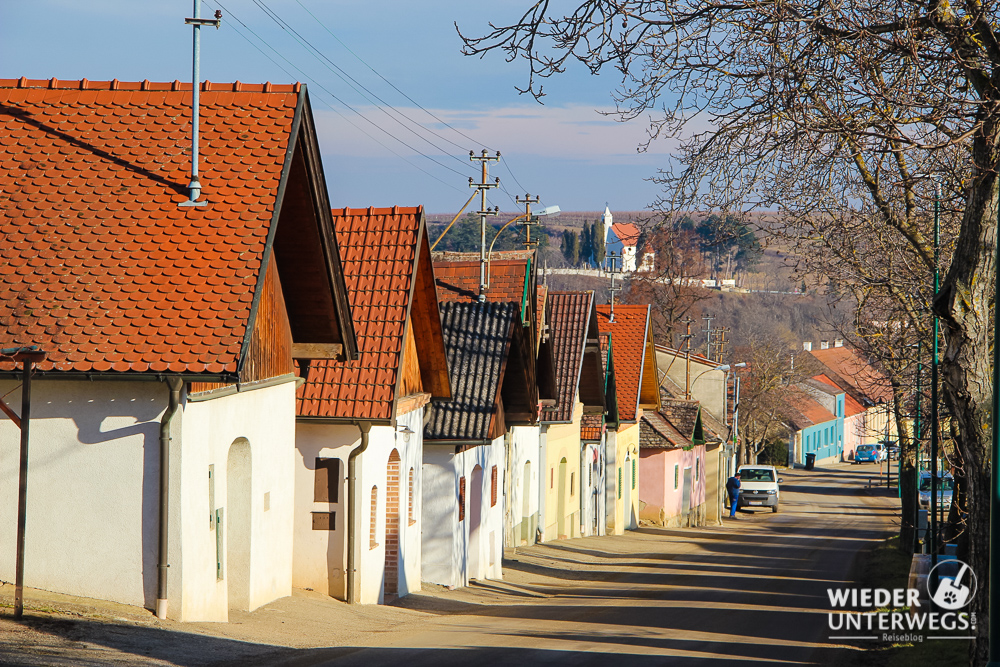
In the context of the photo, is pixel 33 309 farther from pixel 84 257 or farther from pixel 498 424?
pixel 498 424

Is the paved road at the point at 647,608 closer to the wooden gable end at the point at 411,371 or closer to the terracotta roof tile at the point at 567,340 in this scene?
the wooden gable end at the point at 411,371

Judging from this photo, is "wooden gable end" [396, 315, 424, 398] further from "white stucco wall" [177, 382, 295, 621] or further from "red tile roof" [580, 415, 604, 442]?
"red tile roof" [580, 415, 604, 442]

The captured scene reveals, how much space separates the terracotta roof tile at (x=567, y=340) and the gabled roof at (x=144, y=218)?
1545 cm

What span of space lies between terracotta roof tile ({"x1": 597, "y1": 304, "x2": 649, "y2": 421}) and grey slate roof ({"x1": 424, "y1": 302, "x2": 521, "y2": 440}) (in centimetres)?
1730

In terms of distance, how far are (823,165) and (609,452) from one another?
95.2 ft

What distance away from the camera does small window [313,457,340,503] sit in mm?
14875

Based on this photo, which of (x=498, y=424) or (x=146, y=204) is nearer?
(x=146, y=204)

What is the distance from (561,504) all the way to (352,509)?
726 inches

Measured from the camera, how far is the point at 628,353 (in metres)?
37.7

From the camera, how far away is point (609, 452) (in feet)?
123

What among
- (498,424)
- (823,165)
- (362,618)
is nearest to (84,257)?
(362,618)

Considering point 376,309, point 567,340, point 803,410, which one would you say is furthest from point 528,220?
point 803,410

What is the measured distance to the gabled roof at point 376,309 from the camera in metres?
14.6

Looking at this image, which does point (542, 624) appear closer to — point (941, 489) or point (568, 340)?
point (941, 489)
